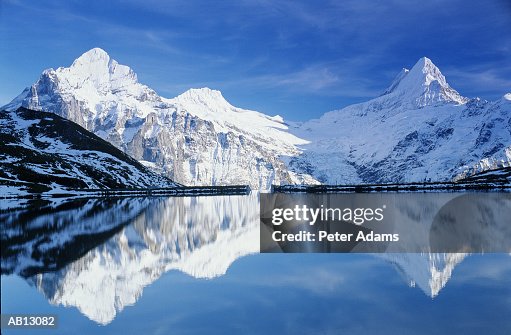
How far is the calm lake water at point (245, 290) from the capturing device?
31.4m

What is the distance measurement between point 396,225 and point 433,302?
196ft

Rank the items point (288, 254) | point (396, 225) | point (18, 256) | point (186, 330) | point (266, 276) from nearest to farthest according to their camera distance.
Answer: point (186, 330) → point (266, 276) → point (18, 256) → point (288, 254) → point (396, 225)

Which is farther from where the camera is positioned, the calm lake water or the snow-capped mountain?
the snow-capped mountain

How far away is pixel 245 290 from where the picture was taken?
41.8 meters

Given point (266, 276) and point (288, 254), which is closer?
point (266, 276)

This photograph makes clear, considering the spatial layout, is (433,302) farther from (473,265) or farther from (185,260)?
(185,260)

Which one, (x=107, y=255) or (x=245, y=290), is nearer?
(x=245, y=290)

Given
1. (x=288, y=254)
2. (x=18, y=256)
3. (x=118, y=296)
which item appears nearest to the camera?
(x=118, y=296)

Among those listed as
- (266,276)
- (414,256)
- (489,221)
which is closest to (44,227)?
(266,276)

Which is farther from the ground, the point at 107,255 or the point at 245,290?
the point at 107,255

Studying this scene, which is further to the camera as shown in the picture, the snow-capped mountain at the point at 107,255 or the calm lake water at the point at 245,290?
the snow-capped mountain at the point at 107,255

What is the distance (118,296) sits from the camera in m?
38.3

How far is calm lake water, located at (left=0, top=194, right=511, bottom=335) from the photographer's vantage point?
3139 centimetres

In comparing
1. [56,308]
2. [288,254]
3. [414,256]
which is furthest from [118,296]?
[414,256]
